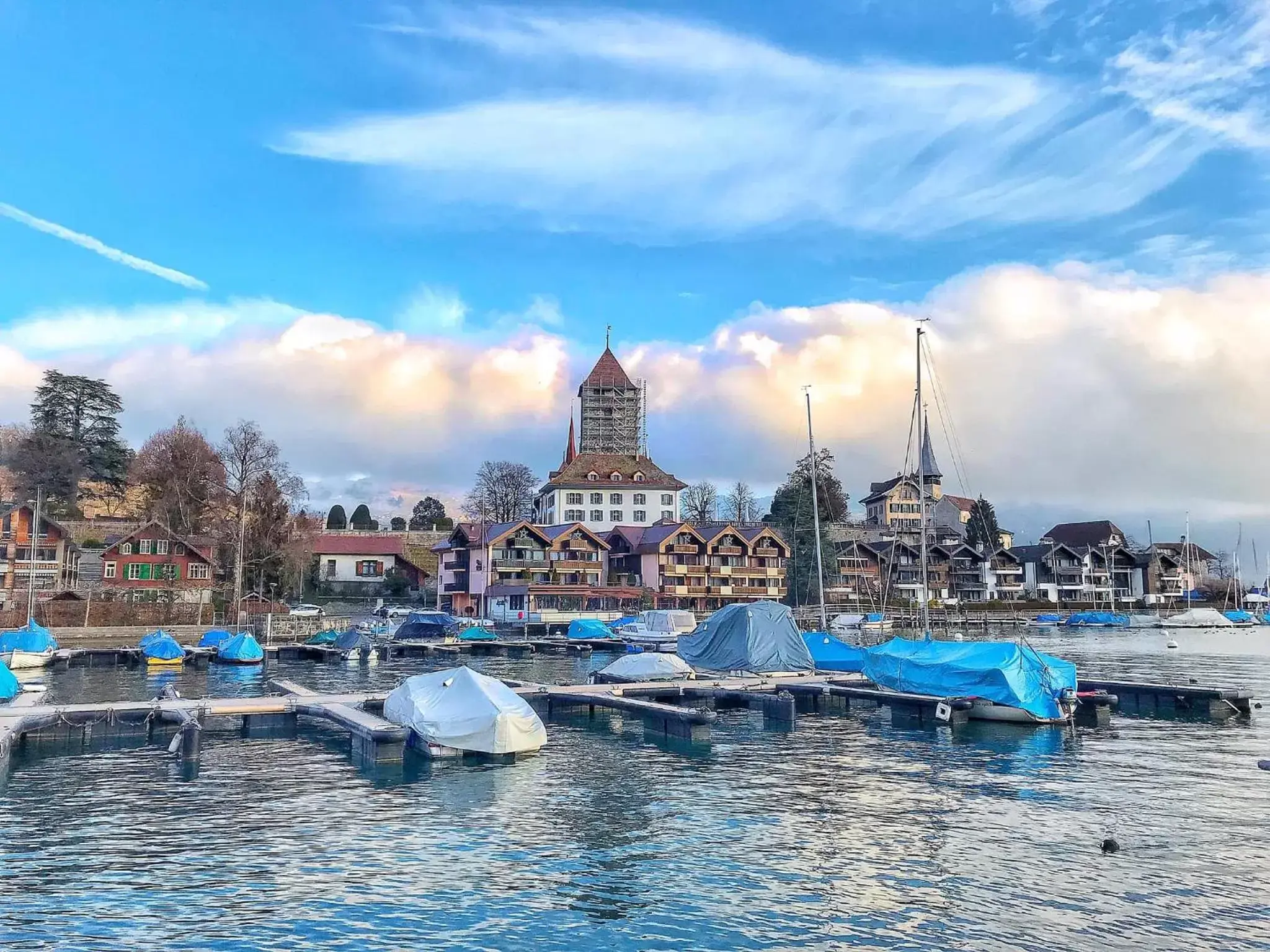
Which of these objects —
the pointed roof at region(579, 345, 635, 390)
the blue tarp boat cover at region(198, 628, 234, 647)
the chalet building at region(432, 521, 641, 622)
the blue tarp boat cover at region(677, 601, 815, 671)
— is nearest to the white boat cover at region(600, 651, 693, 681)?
the blue tarp boat cover at region(677, 601, 815, 671)

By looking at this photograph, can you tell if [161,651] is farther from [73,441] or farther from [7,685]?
[73,441]

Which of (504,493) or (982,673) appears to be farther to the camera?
(504,493)

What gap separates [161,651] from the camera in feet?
204

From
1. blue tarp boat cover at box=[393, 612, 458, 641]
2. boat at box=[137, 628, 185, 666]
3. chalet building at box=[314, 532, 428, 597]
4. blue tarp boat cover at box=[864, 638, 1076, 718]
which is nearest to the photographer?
blue tarp boat cover at box=[864, 638, 1076, 718]

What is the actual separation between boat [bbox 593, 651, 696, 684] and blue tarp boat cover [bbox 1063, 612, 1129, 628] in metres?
93.6

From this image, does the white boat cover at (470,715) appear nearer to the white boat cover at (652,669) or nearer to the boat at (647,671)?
the boat at (647,671)

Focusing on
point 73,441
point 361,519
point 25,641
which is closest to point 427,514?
point 361,519

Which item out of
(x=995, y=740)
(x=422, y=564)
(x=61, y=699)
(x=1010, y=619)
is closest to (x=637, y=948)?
(x=995, y=740)

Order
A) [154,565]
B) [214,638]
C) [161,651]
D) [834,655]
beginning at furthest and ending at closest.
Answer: [154,565] → [214,638] → [161,651] → [834,655]

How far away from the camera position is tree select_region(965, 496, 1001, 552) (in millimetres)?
164000

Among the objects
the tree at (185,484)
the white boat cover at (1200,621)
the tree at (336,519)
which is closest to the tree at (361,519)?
the tree at (336,519)

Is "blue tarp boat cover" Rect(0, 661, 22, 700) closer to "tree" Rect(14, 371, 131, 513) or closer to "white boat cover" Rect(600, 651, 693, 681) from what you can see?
"white boat cover" Rect(600, 651, 693, 681)

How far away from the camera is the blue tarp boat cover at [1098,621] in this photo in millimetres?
125062

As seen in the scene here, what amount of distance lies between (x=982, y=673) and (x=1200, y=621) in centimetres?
10389
